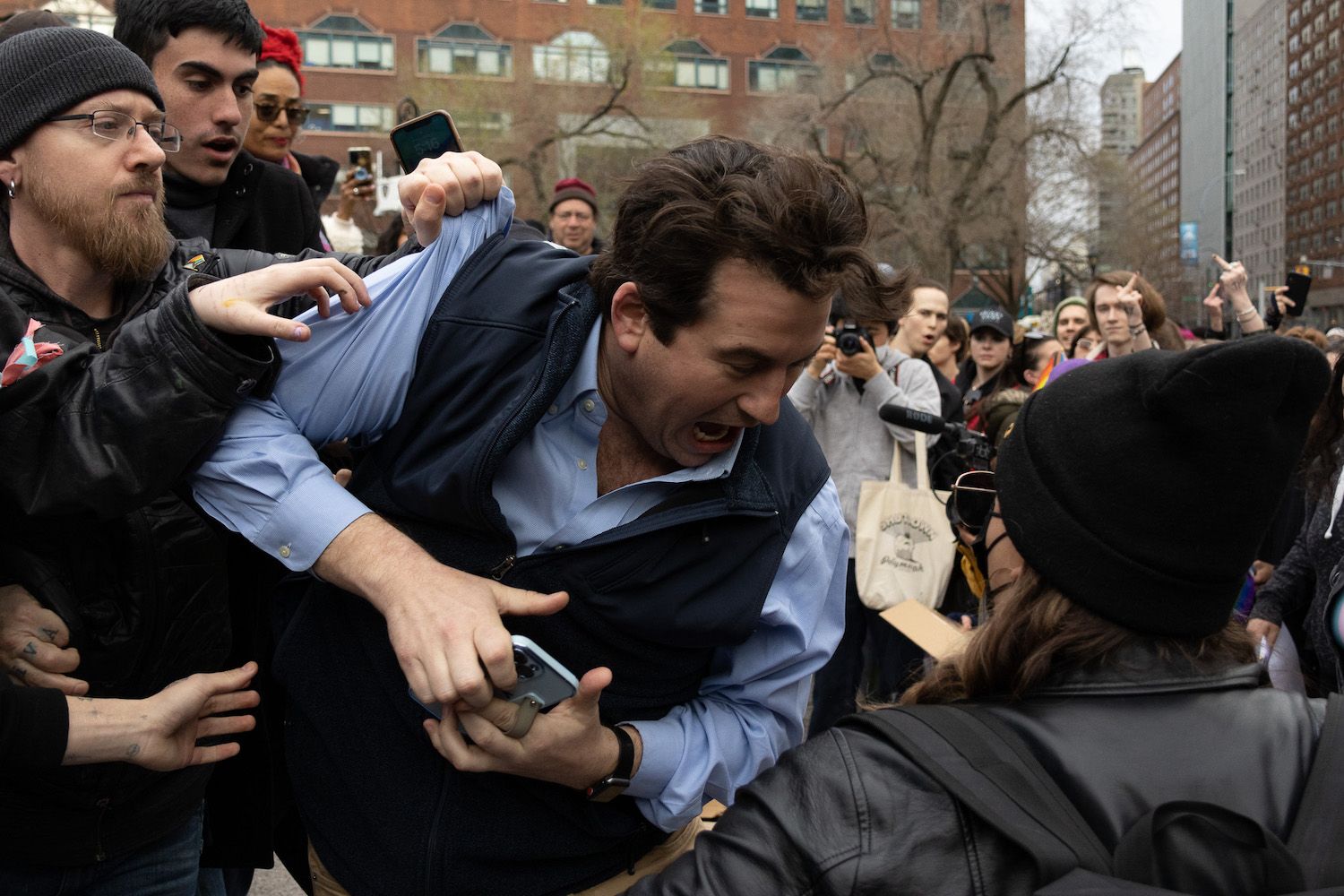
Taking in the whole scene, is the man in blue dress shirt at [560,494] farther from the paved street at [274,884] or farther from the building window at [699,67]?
the building window at [699,67]

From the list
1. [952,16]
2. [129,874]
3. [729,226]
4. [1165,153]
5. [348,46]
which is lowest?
[129,874]

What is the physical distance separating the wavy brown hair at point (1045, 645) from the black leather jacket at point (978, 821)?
3 centimetres

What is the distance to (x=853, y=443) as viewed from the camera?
5.38 metres

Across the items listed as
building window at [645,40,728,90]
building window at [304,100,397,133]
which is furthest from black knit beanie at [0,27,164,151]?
building window at [645,40,728,90]

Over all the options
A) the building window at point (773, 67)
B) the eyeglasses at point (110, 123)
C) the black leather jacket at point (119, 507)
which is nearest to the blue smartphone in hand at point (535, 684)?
the black leather jacket at point (119, 507)

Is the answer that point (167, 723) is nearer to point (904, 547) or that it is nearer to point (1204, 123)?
point (904, 547)

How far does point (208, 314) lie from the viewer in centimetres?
159

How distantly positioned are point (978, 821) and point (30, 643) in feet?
4.86

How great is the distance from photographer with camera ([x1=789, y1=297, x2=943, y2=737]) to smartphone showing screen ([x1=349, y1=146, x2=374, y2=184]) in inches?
96.4

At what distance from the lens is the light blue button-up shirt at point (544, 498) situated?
1693mm

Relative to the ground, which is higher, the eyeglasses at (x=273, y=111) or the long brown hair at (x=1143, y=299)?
the eyeglasses at (x=273, y=111)

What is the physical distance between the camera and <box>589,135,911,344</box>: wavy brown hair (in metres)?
1.77

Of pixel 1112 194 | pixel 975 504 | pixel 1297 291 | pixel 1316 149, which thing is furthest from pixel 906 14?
pixel 1316 149

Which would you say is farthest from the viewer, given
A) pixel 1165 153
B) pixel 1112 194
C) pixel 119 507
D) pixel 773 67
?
pixel 1165 153
